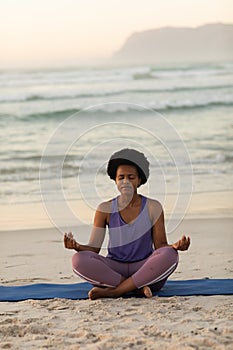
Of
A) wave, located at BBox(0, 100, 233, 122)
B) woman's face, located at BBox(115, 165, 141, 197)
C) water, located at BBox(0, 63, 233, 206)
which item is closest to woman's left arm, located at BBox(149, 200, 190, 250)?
woman's face, located at BBox(115, 165, 141, 197)

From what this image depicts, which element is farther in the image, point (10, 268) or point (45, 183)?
point (45, 183)

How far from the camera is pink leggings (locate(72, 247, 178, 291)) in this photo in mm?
3424

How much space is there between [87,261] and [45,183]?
12.4 feet

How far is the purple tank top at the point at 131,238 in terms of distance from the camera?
139 inches

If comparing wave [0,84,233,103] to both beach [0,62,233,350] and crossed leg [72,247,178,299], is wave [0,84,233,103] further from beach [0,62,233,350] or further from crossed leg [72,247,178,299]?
crossed leg [72,247,178,299]

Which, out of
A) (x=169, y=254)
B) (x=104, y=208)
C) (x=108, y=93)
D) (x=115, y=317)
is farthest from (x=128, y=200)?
(x=108, y=93)

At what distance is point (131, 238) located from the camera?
3.54m

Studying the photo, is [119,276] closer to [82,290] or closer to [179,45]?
[82,290]

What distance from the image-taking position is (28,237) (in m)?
4.92

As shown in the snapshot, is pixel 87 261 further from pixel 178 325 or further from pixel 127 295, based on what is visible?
pixel 178 325

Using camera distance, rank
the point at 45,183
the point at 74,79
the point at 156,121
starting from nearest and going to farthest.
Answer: the point at 45,183
the point at 156,121
the point at 74,79

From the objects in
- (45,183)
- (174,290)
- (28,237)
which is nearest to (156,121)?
(45,183)

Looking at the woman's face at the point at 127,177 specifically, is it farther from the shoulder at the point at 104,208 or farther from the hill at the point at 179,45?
the hill at the point at 179,45

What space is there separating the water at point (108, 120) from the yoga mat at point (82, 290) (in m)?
2.26
